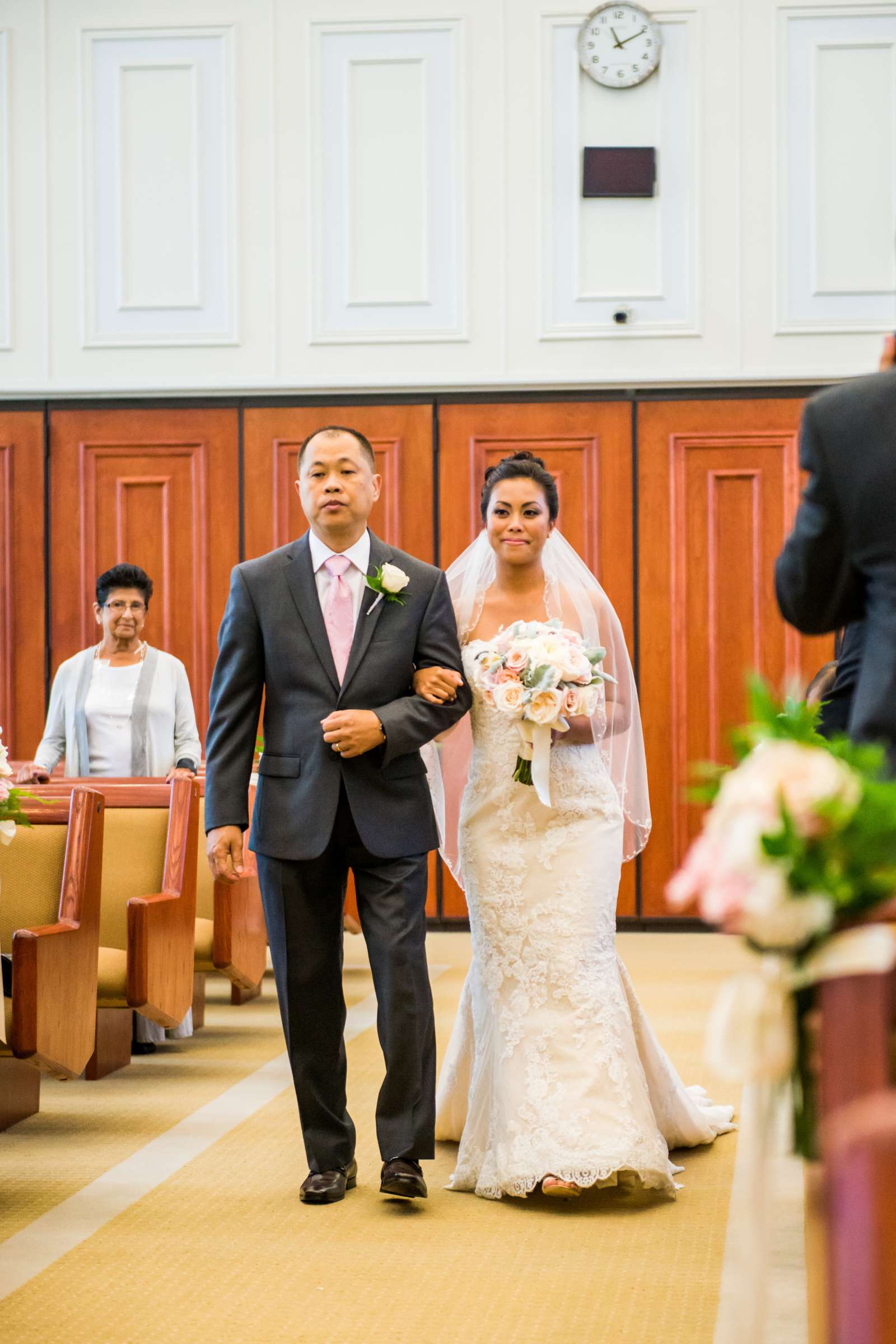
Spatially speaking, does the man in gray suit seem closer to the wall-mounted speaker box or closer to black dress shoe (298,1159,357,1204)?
black dress shoe (298,1159,357,1204)

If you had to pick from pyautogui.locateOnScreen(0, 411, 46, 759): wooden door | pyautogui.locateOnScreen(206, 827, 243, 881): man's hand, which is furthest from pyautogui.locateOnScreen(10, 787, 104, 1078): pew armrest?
pyautogui.locateOnScreen(0, 411, 46, 759): wooden door

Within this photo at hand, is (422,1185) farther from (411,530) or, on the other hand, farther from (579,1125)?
(411,530)

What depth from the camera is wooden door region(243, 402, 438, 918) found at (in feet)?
28.3

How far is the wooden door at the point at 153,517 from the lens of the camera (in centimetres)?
873

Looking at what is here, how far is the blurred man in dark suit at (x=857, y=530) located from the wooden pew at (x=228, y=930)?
3370 millimetres

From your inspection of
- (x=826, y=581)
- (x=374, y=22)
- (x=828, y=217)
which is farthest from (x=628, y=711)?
(x=374, y=22)

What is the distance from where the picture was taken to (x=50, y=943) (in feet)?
12.7

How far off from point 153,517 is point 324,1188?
18.9 feet

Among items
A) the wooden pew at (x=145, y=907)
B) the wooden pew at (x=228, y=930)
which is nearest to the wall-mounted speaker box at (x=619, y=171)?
the wooden pew at (x=228, y=930)

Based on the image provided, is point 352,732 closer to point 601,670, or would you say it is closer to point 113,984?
point 601,670

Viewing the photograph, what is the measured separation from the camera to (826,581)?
204cm

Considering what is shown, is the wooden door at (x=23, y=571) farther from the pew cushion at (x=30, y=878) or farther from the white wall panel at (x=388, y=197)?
the pew cushion at (x=30, y=878)

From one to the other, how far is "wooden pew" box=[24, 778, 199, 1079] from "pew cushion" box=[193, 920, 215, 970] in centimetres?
35

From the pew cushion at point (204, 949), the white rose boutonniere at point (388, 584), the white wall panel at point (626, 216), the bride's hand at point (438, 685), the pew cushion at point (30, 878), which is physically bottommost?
the pew cushion at point (204, 949)
